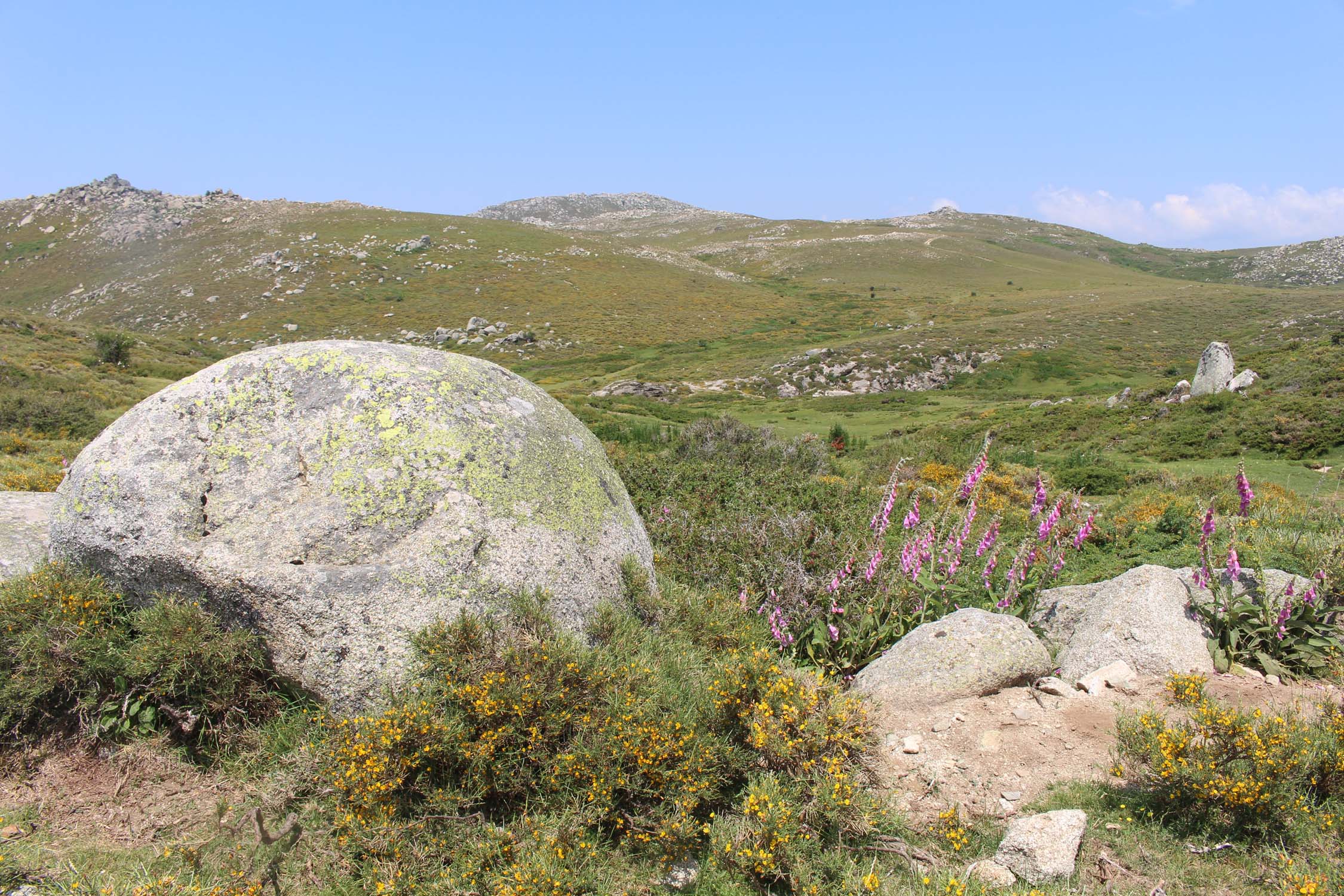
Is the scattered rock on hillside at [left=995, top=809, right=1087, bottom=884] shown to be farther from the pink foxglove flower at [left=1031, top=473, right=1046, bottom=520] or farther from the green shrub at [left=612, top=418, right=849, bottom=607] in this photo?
the pink foxglove flower at [left=1031, top=473, right=1046, bottom=520]

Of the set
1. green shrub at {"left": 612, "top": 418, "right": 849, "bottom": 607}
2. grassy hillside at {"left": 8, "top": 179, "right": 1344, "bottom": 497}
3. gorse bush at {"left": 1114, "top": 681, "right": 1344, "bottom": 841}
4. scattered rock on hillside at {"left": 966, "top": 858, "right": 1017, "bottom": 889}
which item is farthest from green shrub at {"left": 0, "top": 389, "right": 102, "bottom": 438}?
gorse bush at {"left": 1114, "top": 681, "right": 1344, "bottom": 841}

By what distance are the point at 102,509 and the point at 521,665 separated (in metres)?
3.40

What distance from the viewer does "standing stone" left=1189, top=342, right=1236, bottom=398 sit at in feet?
84.9

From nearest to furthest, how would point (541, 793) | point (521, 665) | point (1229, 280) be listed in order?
point (541, 793), point (521, 665), point (1229, 280)

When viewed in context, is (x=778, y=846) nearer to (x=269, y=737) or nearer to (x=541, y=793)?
(x=541, y=793)

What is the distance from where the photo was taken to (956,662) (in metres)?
6.04

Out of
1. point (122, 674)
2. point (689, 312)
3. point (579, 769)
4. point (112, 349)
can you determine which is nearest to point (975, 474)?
point (579, 769)

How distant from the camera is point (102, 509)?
16.2 feet

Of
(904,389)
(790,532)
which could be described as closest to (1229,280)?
(904,389)

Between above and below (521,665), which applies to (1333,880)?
below

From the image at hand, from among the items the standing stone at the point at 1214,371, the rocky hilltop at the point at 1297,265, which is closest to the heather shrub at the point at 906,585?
the standing stone at the point at 1214,371

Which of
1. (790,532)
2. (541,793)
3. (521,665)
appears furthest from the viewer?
(790,532)

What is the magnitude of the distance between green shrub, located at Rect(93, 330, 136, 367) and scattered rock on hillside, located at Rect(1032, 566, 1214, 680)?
40.0 metres

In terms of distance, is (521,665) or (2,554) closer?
(521,665)
